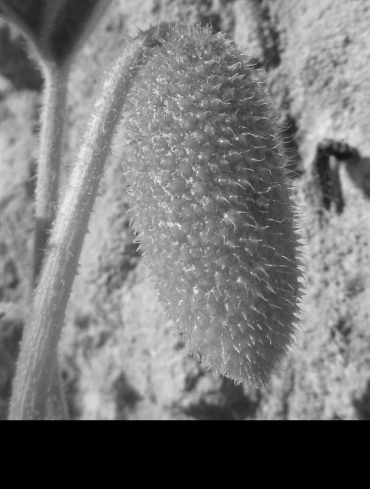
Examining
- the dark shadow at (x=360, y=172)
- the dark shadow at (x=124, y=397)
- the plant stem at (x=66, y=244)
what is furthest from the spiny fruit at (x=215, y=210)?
the dark shadow at (x=124, y=397)

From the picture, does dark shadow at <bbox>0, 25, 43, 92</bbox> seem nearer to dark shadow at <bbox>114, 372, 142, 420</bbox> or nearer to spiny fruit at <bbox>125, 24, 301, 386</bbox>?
spiny fruit at <bbox>125, 24, 301, 386</bbox>

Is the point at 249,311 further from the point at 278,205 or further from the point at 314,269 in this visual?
the point at 314,269

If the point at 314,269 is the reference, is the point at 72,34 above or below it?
above

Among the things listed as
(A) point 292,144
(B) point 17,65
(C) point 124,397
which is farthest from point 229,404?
(B) point 17,65

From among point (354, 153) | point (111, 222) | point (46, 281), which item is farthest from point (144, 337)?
point (354, 153)

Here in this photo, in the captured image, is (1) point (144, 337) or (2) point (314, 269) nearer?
(2) point (314, 269)

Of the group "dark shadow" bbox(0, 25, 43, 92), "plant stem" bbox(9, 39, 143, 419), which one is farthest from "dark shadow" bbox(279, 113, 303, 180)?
"dark shadow" bbox(0, 25, 43, 92)

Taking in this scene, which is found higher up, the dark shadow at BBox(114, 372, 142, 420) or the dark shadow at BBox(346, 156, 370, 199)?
the dark shadow at BBox(346, 156, 370, 199)
